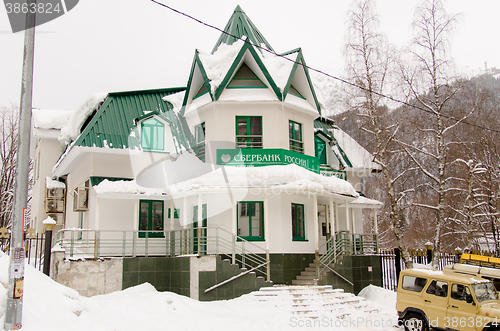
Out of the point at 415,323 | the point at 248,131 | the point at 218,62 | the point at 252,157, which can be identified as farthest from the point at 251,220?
the point at 415,323

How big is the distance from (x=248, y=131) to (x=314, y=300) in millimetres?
7794

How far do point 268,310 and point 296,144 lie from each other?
866 centimetres

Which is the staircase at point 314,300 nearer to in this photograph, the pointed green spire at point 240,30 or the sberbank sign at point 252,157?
the sberbank sign at point 252,157

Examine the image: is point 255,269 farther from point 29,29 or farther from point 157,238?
point 29,29

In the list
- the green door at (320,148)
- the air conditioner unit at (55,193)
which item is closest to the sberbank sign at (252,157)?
the green door at (320,148)

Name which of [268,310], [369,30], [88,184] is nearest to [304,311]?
[268,310]

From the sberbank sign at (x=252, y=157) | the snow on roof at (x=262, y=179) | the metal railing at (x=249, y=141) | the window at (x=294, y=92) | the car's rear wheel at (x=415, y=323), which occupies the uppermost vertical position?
the window at (x=294, y=92)

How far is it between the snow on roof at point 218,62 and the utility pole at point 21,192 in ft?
33.9

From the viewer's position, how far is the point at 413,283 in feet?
37.6

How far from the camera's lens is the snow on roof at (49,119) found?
23.1 m

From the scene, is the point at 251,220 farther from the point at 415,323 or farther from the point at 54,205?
the point at 54,205

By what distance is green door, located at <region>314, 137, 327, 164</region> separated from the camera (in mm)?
23672

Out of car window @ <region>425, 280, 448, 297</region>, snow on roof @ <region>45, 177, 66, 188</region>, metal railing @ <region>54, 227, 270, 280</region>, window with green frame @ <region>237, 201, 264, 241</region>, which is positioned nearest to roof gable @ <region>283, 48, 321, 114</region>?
window with green frame @ <region>237, 201, 264, 241</region>

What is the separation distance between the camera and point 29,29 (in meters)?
8.33
